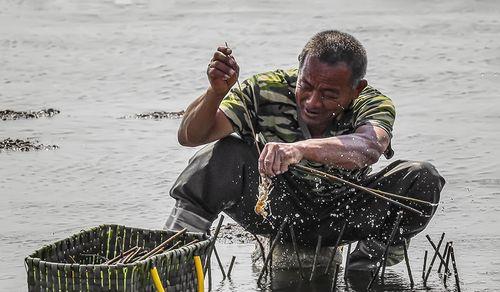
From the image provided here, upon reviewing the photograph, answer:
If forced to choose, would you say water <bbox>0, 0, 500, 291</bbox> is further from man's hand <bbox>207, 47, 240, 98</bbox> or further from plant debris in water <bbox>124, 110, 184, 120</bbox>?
man's hand <bbox>207, 47, 240, 98</bbox>

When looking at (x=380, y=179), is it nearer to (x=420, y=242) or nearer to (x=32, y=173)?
(x=420, y=242)

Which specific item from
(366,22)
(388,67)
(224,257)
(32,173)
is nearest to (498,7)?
(366,22)

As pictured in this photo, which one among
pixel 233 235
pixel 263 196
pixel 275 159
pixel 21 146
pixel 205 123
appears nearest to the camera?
pixel 275 159

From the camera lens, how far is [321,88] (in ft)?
17.1

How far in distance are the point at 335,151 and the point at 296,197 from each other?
454 millimetres

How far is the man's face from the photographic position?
522cm

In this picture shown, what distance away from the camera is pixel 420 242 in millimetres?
6160

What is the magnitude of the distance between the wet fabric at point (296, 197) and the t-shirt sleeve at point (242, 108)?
0.07m

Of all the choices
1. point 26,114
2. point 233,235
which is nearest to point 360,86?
point 233,235

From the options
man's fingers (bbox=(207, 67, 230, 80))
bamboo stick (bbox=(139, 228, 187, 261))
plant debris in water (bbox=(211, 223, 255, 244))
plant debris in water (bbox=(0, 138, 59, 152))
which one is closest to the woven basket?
bamboo stick (bbox=(139, 228, 187, 261))

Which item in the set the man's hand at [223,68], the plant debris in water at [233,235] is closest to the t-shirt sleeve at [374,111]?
the man's hand at [223,68]

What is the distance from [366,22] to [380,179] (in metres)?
6.94

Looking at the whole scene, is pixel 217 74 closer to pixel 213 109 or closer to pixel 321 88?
pixel 213 109

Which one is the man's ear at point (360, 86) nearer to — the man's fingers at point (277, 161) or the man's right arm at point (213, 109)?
the man's right arm at point (213, 109)
